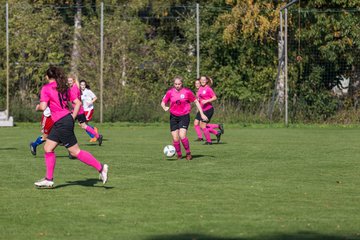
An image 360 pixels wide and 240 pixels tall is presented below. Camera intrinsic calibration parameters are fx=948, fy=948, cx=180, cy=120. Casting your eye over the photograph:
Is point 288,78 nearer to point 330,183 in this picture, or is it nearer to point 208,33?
point 208,33

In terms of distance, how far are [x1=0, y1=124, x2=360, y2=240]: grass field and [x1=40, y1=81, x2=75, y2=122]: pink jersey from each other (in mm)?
1128

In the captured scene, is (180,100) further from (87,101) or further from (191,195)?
(191,195)

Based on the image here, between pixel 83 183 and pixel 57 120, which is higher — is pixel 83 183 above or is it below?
below

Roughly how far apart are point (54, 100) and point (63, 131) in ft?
1.59

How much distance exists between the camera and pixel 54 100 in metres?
14.2

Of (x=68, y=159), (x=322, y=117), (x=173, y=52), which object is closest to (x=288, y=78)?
(x=322, y=117)

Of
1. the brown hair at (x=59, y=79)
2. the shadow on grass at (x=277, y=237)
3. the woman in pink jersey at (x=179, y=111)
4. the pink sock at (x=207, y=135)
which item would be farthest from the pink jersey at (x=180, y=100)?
the shadow on grass at (x=277, y=237)

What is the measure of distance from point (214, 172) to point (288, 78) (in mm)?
20621

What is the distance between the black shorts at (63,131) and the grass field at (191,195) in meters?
0.75

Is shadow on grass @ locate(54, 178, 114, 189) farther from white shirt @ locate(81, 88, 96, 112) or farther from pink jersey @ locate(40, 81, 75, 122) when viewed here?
white shirt @ locate(81, 88, 96, 112)

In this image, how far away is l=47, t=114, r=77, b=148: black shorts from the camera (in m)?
14.1

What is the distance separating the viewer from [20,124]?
36.8 meters

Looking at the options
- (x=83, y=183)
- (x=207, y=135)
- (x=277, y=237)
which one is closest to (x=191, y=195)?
(x=83, y=183)

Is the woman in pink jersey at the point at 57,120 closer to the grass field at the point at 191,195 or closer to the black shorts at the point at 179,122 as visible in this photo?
the grass field at the point at 191,195
